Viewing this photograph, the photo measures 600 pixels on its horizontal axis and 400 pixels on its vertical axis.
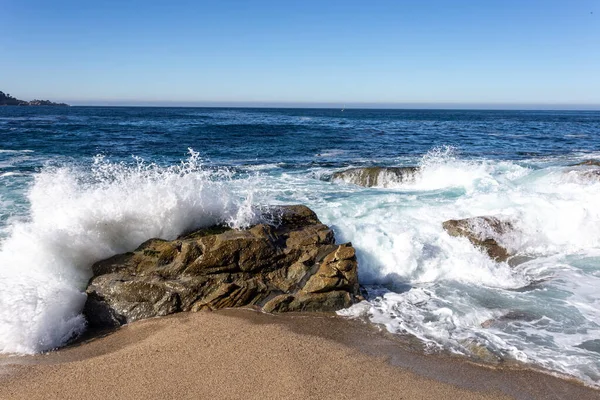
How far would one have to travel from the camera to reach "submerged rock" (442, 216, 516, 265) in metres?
8.70

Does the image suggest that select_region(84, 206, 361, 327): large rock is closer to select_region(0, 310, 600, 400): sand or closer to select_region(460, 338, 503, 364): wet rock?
select_region(0, 310, 600, 400): sand

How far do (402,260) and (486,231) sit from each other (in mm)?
2287

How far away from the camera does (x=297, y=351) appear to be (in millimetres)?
5250

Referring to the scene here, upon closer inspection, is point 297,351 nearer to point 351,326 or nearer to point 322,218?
point 351,326

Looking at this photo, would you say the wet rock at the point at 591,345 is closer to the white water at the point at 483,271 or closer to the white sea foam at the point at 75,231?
the white water at the point at 483,271

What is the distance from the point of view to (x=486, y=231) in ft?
29.6

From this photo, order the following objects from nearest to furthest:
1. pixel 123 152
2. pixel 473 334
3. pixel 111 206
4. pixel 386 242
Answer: pixel 473 334 < pixel 111 206 < pixel 386 242 < pixel 123 152

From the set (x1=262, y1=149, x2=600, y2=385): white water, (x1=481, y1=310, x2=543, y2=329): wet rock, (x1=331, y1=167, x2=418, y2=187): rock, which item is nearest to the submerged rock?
(x1=262, y1=149, x2=600, y2=385): white water

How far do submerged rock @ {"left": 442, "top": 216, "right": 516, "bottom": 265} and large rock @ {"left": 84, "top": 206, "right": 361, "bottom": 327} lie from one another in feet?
10.3

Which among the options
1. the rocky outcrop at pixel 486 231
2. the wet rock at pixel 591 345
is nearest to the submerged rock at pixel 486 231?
the rocky outcrop at pixel 486 231

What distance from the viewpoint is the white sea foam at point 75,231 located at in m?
5.69

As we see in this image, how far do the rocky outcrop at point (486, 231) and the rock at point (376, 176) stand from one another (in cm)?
639

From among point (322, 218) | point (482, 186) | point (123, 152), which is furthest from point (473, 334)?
point (123, 152)

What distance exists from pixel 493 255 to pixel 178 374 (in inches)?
253
